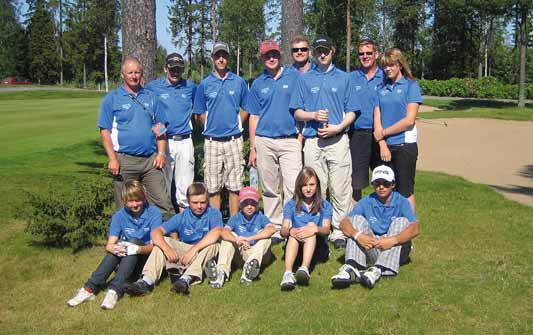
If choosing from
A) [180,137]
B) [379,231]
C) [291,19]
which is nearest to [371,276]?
[379,231]

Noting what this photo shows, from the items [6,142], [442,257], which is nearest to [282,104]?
[442,257]

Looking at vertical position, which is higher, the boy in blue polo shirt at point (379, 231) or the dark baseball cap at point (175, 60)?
the dark baseball cap at point (175, 60)

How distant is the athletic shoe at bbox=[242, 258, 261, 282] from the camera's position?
17.4 ft

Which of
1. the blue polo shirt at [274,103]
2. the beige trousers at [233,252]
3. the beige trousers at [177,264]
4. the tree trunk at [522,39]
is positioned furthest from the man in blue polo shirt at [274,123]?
the tree trunk at [522,39]

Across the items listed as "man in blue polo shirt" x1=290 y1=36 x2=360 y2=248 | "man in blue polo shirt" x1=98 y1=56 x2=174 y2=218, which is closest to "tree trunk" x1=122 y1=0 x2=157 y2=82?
A: "man in blue polo shirt" x1=98 y1=56 x2=174 y2=218

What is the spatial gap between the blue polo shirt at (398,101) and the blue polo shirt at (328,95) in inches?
12.0

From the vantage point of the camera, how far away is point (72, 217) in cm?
645

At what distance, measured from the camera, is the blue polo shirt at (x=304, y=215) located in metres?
5.57

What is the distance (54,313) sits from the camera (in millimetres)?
4727

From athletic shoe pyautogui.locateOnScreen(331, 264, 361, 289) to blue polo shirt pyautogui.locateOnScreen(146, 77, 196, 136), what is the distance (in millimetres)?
2401

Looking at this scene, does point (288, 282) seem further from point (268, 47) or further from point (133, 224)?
point (268, 47)

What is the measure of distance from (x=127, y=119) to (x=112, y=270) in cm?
147

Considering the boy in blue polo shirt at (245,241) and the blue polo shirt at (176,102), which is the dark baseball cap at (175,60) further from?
the boy in blue polo shirt at (245,241)

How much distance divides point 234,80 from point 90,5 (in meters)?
67.5
